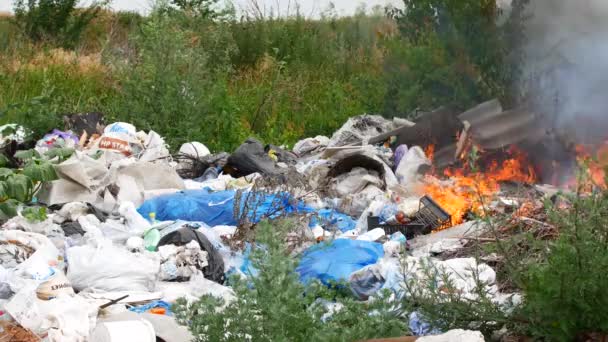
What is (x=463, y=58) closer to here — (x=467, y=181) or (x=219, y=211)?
(x=467, y=181)

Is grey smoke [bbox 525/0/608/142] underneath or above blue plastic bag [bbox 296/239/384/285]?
above

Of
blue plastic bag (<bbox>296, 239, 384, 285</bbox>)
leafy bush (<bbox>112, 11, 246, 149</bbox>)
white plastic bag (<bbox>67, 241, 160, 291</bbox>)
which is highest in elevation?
leafy bush (<bbox>112, 11, 246, 149</bbox>)

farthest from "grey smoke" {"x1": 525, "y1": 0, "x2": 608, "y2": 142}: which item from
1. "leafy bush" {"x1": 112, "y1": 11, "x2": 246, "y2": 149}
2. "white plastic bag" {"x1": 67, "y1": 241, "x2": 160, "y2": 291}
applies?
"white plastic bag" {"x1": 67, "y1": 241, "x2": 160, "y2": 291}

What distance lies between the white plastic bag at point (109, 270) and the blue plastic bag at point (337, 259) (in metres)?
0.94

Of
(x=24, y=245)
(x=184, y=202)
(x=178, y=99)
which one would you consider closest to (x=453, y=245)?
(x=184, y=202)

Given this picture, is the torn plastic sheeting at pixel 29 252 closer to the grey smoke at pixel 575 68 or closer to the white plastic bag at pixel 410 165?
the white plastic bag at pixel 410 165

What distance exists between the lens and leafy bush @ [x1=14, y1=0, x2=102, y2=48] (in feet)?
59.7

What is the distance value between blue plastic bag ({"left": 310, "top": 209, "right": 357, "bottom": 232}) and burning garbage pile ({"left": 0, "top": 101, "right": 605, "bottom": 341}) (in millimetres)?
21

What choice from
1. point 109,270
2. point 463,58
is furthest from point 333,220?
point 463,58

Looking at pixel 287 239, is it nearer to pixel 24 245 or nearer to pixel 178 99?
pixel 24 245

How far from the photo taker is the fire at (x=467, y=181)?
8.33 meters

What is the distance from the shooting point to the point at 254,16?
1689 cm

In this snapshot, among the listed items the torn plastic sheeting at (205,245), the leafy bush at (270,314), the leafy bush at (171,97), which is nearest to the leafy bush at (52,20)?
the leafy bush at (171,97)

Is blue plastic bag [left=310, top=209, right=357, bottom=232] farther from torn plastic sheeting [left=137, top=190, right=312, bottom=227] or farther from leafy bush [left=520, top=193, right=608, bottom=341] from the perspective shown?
leafy bush [left=520, top=193, right=608, bottom=341]
